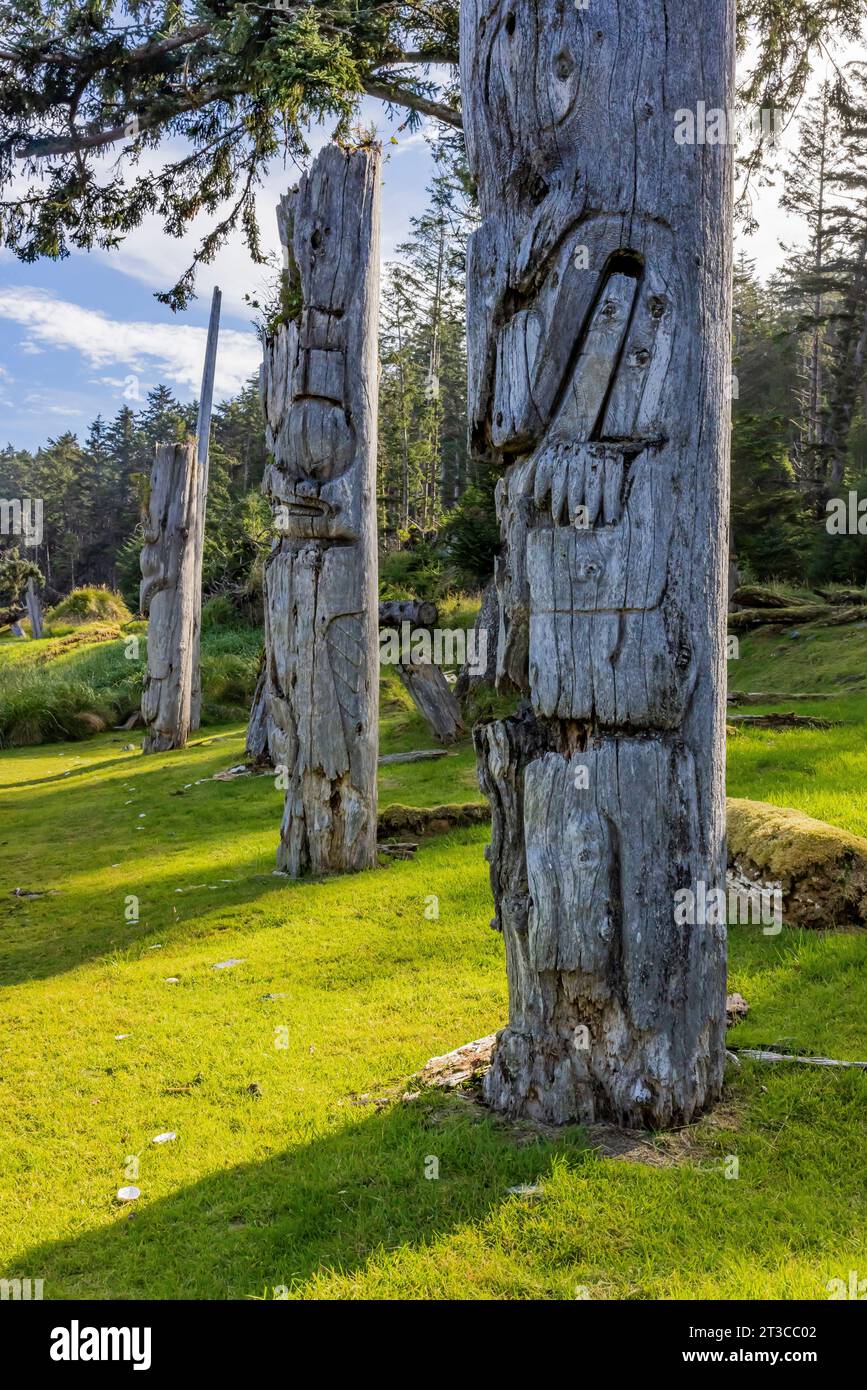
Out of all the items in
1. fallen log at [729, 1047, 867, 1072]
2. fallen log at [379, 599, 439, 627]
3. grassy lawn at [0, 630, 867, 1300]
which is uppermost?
fallen log at [379, 599, 439, 627]

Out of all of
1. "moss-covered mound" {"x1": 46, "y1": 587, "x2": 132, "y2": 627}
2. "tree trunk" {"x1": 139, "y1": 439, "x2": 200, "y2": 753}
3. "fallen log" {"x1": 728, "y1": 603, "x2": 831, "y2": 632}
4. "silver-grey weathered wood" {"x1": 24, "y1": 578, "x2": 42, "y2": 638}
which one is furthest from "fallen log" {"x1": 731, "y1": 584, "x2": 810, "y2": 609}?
"silver-grey weathered wood" {"x1": 24, "y1": 578, "x2": 42, "y2": 638}

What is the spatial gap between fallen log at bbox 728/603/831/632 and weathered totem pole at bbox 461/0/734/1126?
1119 centimetres

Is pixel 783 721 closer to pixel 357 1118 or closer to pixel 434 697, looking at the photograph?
pixel 434 697

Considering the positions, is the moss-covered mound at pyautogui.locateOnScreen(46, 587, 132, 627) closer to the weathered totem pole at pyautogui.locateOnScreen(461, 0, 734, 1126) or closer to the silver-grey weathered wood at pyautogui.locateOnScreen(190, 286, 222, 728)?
the silver-grey weathered wood at pyautogui.locateOnScreen(190, 286, 222, 728)

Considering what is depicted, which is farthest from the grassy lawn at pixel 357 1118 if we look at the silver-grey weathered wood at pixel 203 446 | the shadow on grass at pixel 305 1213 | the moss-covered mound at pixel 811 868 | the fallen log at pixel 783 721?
the silver-grey weathered wood at pixel 203 446

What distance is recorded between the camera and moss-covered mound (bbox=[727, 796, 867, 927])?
5.17m

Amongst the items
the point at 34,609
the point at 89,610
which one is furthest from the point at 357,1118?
the point at 89,610

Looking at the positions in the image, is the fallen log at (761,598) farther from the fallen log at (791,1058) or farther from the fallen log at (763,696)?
the fallen log at (791,1058)

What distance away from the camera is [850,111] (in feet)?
39.6

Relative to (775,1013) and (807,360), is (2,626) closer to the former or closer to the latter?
(807,360)

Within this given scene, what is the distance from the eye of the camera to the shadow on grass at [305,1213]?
2939 millimetres

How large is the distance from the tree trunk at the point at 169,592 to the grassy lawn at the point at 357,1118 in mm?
7952

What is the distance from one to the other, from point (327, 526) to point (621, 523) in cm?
477
